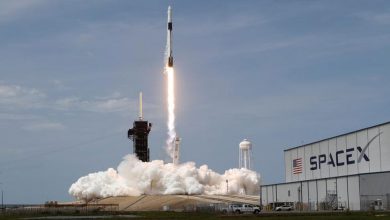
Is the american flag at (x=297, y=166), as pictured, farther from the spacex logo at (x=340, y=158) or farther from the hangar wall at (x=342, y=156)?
the spacex logo at (x=340, y=158)

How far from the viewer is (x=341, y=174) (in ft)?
347

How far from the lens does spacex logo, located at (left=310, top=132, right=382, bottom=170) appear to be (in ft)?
327

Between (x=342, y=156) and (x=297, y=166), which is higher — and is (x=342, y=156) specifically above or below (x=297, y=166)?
above

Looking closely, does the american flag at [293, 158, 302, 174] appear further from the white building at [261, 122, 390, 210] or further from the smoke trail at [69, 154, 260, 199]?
the smoke trail at [69, 154, 260, 199]

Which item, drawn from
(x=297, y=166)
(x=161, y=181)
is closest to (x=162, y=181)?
(x=161, y=181)

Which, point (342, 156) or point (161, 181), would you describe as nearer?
point (342, 156)

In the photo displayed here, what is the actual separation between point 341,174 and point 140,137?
7892cm

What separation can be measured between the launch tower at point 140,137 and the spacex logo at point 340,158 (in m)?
66.3

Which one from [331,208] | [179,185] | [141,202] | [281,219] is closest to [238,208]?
[331,208]

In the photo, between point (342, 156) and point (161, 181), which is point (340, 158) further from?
point (161, 181)

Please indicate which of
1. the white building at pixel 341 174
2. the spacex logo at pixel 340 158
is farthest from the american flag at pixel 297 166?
the spacex logo at pixel 340 158

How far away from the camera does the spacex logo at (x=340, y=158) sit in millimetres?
99600

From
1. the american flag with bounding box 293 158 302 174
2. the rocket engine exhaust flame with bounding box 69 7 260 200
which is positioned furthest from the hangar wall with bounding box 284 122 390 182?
the rocket engine exhaust flame with bounding box 69 7 260 200

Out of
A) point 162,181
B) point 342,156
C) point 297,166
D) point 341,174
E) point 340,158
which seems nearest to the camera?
point 341,174
